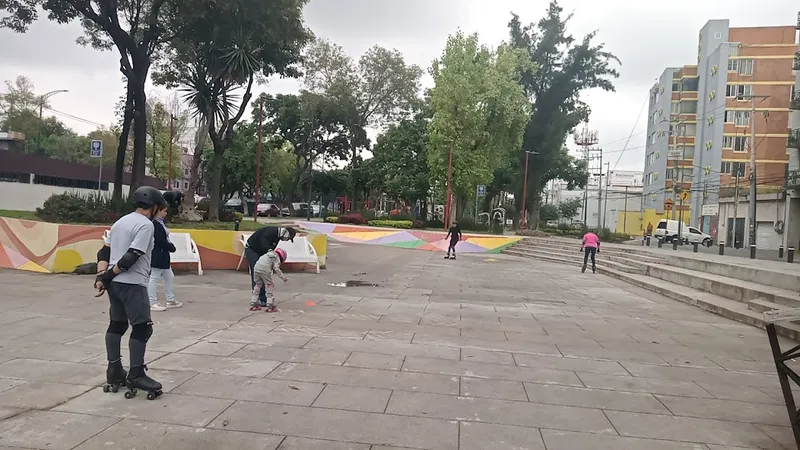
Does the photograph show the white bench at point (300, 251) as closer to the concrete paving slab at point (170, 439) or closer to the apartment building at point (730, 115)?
the concrete paving slab at point (170, 439)

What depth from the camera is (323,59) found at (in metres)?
41.1

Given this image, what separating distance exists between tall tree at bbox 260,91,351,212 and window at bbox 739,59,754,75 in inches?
1460

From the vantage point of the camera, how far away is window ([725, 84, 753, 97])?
49562 millimetres

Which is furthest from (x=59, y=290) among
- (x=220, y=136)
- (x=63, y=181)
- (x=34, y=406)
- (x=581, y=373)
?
(x=63, y=181)

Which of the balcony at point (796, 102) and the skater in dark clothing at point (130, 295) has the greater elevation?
the balcony at point (796, 102)

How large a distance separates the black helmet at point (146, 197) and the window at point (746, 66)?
58498 millimetres

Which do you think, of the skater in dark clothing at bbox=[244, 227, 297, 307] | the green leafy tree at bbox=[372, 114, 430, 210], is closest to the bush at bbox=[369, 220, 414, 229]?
the green leafy tree at bbox=[372, 114, 430, 210]

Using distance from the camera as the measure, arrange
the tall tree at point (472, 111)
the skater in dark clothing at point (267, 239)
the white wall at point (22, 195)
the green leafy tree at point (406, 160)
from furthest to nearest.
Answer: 1. the green leafy tree at point (406, 160)
2. the tall tree at point (472, 111)
3. the white wall at point (22, 195)
4. the skater in dark clothing at point (267, 239)

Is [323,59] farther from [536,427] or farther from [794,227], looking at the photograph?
[536,427]

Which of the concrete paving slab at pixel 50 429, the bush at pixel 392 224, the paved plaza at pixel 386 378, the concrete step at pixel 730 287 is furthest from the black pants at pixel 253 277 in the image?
the bush at pixel 392 224

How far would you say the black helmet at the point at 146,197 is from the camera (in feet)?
14.4

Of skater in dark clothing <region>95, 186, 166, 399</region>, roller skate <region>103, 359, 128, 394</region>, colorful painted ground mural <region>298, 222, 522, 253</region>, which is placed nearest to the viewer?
skater in dark clothing <region>95, 186, 166, 399</region>

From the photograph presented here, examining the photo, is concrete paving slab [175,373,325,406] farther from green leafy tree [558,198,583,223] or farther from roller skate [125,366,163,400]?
green leafy tree [558,198,583,223]

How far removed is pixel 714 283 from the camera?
11.7m
